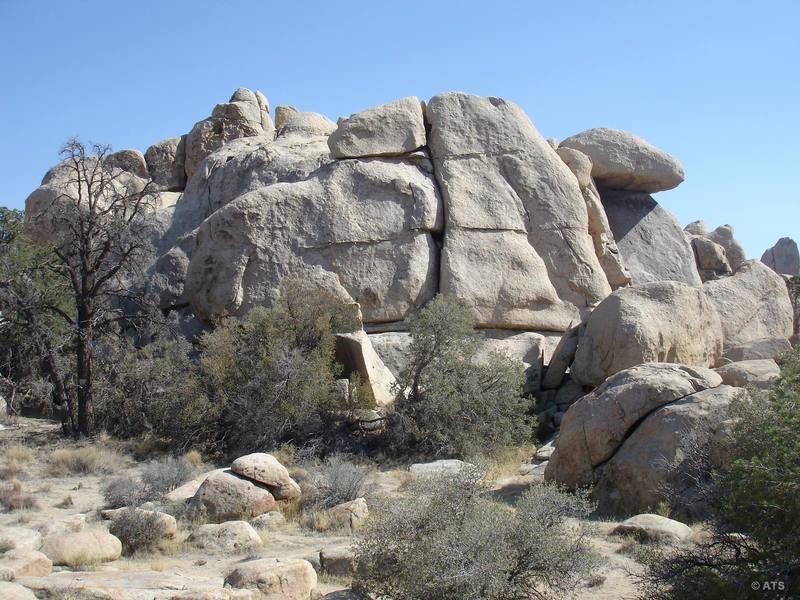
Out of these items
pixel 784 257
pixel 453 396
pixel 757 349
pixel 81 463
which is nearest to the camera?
pixel 81 463

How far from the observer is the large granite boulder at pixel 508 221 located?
19484mm

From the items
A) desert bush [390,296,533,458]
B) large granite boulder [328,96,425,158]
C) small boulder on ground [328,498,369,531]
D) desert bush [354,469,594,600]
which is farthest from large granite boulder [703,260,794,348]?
desert bush [354,469,594,600]

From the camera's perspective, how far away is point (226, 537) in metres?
9.62

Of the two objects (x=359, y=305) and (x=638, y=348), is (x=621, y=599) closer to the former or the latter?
(x=638, y=348)

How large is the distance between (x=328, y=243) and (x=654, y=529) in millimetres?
11439

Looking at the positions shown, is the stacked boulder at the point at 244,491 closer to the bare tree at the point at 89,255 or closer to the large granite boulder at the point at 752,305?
the bare tree at the point at 89,255

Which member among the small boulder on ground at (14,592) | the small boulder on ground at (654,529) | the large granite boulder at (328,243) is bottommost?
the small boulder on ground at (654,529)

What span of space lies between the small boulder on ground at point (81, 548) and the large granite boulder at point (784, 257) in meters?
46.1

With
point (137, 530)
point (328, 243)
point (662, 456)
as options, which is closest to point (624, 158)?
point (328, 243)

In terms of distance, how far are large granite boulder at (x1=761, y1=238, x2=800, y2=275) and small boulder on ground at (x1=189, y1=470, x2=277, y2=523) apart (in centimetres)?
4378

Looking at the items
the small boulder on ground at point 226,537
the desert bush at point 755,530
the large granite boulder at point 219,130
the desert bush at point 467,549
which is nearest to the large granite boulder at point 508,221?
the large granite boulder at point 219,130

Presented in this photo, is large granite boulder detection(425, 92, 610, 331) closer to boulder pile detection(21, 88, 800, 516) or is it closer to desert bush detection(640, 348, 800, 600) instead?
boulder pile detection(21, 88, 800, 516)

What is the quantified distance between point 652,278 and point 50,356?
14968mm

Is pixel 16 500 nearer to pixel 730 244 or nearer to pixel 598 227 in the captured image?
pixel 598 227
